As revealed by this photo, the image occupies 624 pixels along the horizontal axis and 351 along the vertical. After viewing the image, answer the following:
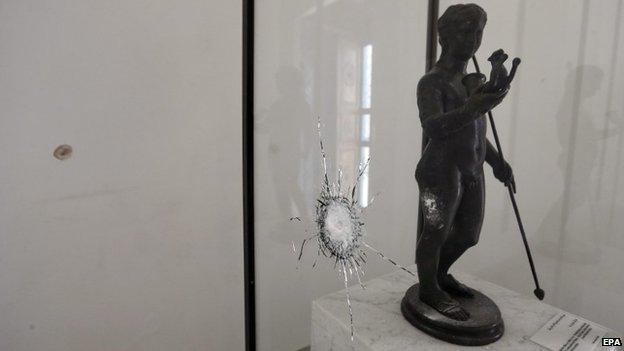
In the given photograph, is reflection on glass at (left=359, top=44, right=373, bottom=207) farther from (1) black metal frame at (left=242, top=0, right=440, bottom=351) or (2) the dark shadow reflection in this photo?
(1) black metal frame at (left=242, top=0, right=440, bottom=351)

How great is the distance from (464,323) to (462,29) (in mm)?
836

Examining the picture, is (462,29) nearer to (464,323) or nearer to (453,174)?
(453,174)

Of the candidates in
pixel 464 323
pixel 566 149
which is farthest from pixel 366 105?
pixel 464 323

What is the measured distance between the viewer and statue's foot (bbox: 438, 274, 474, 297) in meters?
1.23

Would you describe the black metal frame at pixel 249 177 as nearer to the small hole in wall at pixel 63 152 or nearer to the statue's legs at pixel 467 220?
the small hole in wall at pixel 63 152

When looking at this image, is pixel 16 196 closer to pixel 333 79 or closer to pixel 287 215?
pixel 287 215

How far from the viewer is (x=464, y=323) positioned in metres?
1.07

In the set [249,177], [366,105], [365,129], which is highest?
[366,105]

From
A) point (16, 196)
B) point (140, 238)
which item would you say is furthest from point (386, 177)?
point (16, 196)

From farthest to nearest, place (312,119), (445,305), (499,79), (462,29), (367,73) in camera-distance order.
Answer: (367,73)
(312,119)
(445,305)
(462,29)
(499,79)

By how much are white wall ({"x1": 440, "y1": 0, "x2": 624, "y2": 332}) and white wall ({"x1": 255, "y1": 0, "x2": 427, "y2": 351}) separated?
0.50 meters

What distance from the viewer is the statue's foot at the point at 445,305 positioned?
109 centimetres

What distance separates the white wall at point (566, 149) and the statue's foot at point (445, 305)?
922 mm

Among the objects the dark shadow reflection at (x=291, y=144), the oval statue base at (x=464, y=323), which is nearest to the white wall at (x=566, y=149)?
the oval statue base at (x=464, y=323)
